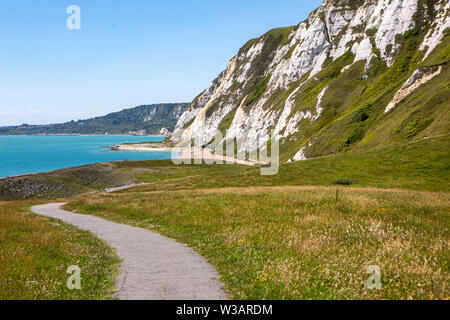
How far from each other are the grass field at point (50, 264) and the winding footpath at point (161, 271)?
560mm

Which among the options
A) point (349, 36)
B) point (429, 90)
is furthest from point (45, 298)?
point (349, 36)

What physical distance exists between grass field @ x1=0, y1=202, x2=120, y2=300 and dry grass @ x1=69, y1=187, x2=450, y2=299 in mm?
3884

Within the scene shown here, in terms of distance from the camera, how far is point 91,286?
32.0 ft

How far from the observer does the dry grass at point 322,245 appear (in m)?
8.52

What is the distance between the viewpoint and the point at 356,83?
397 feet

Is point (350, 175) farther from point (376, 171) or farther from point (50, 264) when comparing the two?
point (50, 264)

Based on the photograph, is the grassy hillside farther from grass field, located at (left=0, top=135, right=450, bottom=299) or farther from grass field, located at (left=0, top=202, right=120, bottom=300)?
grass field, located at (left=0, top=202, right=120, bottom=300)

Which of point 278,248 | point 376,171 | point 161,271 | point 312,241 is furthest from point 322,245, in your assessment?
point 376,171

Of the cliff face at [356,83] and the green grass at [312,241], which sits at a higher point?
the cliff face at [356,83]

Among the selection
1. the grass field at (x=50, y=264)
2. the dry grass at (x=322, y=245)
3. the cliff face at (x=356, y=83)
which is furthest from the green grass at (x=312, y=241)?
the cliff face at (x=356, y=83)

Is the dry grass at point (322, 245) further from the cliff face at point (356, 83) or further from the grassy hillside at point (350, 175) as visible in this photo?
the cliff face at point (356, 83)

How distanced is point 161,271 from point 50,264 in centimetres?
397
